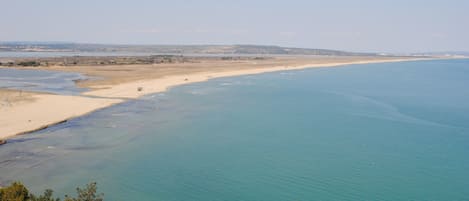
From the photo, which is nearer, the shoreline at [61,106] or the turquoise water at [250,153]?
the turquoise water at [250,153]

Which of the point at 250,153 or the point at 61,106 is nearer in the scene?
the point at 250,153

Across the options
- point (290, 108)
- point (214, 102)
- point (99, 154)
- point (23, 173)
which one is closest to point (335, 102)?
point (290, 108)

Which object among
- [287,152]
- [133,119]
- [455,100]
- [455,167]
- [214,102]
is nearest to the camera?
[455,167]

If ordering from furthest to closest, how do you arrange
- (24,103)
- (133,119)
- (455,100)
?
(455,100), (24,103), (133,119)

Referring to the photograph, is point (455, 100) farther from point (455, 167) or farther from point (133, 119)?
point (133, 119)

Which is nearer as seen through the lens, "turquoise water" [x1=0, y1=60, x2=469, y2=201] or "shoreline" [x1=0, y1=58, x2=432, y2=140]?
"turquoise water" [x1=0, y1=60, x2=469, y2=201]

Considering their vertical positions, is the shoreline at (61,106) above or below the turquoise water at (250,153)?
above

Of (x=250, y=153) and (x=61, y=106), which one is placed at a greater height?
(x=61, y=106)

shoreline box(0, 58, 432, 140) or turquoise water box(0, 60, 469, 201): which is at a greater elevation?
shoreline box(0, 58, 432, 140)
